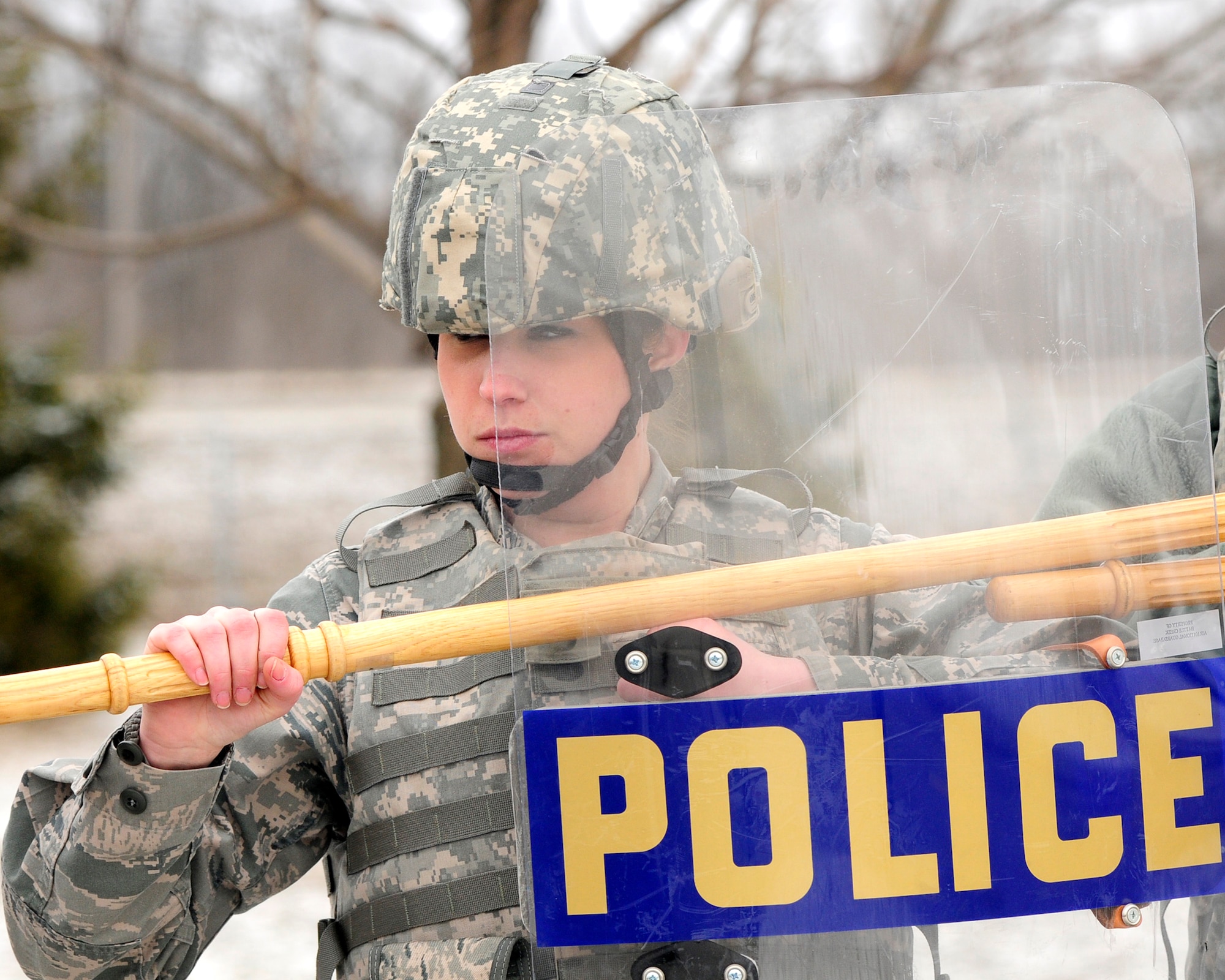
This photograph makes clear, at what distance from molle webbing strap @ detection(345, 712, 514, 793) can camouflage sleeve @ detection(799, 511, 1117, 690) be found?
16.5 inches

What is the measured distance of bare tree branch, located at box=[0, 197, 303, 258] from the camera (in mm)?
5750

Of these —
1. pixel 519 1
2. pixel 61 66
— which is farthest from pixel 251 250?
pixel 519 1

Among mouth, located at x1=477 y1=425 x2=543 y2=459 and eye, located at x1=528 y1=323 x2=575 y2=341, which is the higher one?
eye, located at x1=528 y1=323 x2=575 y2=341

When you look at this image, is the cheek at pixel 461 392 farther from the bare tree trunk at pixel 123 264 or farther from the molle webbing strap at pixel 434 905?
the bare tree trunk at pixel 123 264

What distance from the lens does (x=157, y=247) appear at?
19.4 ft

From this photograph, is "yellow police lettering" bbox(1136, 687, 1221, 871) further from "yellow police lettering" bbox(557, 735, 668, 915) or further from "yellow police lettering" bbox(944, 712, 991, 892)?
"yellow police lettering" bbox(557, 735, 668, 915)

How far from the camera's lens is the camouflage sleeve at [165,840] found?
1.35 m

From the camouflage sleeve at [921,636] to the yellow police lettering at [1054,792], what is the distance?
0.05m

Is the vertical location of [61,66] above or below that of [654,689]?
above

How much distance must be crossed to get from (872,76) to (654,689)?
3610 mm

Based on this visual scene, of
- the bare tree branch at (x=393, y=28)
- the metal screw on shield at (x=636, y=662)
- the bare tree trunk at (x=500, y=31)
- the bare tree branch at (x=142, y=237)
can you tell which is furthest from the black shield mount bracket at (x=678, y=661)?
the bare tree branch at (x=142, y=237)

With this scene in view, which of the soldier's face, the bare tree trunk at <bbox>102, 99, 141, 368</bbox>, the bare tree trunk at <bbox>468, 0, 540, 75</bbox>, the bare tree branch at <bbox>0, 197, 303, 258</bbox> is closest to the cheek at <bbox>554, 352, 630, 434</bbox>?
the soldier's face

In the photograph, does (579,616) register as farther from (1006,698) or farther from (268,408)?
(268,408)

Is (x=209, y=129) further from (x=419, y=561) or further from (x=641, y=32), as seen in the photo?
(x=419, y=561)
